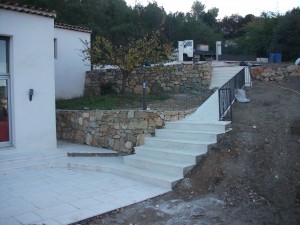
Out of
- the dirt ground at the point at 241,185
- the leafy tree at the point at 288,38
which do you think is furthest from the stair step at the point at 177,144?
the leafy tree at the point at 288,38

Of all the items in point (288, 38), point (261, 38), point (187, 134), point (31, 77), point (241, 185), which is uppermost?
point (261, 38)

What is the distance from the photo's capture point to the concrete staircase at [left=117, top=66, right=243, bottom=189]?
23.7 ft

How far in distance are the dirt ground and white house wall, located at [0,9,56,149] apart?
5.03 m

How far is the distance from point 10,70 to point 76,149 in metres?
2.99

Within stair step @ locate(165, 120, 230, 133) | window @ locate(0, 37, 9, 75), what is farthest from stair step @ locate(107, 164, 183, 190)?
window @ locate(0, 37, 9, 75)

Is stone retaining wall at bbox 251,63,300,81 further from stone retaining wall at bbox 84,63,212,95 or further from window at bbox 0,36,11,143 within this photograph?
window at bbox 0,36,11,143

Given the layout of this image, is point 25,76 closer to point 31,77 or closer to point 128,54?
point 31,77

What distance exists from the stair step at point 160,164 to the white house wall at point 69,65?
8.60m

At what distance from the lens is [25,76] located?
9453 millimetres

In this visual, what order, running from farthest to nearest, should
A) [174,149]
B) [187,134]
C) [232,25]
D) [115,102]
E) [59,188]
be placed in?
→ 1. [232,25]
2. [115,102]
3. [187,134]
4. [174,149]
5. [59,188]

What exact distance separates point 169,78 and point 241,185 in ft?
27.9

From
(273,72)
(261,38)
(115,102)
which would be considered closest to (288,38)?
(261,38)

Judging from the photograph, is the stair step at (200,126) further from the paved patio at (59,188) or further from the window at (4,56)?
the window at (4,56)

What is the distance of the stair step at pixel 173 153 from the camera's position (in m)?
7.35
